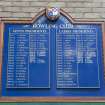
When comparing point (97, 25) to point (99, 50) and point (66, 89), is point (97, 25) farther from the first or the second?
point (66, 89)

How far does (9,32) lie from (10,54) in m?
0.34

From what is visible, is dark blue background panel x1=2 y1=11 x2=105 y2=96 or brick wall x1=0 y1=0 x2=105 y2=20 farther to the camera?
brick wall x1=0 y1=0 x2=105 y2=20

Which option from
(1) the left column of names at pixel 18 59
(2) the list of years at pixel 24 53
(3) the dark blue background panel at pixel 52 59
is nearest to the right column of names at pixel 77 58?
(3) the dark blue background panel at pixel 52 59

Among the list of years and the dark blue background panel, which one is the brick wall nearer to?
the dark blue background panel

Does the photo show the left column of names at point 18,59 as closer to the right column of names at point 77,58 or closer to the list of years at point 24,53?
the list of years at point 24,53

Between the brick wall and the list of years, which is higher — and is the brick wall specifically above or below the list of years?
above

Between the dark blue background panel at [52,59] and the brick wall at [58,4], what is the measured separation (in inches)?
5.7

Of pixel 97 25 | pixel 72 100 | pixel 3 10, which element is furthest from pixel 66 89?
pixel 3 10

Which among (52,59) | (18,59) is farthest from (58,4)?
(18,59)

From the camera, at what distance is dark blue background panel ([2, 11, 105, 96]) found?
6355 millimetres

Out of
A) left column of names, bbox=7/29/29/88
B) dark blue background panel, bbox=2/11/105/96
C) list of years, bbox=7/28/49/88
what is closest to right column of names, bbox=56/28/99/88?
dark blue background panel, bbox=2/11/105/96

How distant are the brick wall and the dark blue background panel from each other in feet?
0.47

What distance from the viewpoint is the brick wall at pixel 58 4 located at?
661 cm

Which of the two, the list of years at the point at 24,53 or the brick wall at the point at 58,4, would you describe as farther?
the brick wall at the point at 58,4
